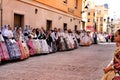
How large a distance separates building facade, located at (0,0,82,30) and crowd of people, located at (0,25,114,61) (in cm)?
77

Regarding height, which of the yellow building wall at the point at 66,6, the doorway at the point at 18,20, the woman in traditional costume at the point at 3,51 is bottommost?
the woman in traditional costume at the point at 3,51

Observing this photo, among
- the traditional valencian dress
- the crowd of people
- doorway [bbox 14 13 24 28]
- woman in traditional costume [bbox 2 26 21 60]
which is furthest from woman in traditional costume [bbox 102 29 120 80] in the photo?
doorway [bbox 14 13 24 28]

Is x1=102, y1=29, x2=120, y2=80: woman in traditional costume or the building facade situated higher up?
the building facade

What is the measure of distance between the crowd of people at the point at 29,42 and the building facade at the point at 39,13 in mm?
766

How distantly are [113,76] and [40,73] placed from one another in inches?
204

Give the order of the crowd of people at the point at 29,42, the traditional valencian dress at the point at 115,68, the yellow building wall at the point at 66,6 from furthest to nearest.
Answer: the yellow building wall at the point at 66,6
the crowd of people at the point at 29,42
the traditional valencian dress at the point at 115,68

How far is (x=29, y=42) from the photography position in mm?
15438

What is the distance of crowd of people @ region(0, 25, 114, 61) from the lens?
12.7 meters

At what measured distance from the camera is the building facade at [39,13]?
15695 mm

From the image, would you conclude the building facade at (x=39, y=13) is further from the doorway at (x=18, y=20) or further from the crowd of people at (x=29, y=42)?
the crowd of people at (x=29, y=42)

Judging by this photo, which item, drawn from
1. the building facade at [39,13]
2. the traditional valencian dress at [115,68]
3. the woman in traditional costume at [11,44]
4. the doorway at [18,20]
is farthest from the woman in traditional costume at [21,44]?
the traditional valencian dress at [115,68]

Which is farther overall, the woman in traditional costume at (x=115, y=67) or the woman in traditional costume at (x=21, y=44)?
the woman in traditional costume at (x=21, y=44)

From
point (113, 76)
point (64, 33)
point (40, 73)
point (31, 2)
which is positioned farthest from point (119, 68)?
point (64, 33)

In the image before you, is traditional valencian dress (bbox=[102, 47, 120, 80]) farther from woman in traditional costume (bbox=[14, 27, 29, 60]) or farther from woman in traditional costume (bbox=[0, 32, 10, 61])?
woman in traditional costume (bbox=[14, 27, 29, 60])
